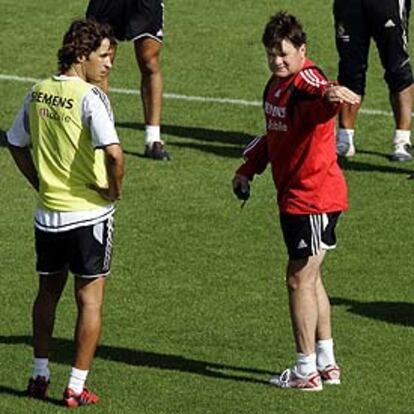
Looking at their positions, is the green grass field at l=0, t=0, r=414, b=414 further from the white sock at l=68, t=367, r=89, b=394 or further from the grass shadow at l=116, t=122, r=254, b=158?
the white sock at l=68, t=367, r=89, b=394

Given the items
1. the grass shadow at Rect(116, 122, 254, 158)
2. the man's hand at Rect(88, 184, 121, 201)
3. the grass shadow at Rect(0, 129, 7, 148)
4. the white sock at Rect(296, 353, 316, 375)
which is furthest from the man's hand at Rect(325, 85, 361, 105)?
the grass shadow at Rect(0, 129, 7, 148)

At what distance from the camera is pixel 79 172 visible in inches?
362

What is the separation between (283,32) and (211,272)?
2783 mm

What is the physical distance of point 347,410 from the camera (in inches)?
366

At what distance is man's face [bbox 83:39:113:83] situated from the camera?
9.17m

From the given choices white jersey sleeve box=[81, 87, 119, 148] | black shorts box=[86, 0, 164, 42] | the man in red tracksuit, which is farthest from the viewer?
black shorts box=[86, 0, 164, 42]

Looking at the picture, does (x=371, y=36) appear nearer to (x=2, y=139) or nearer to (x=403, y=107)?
(x=403, y=107)

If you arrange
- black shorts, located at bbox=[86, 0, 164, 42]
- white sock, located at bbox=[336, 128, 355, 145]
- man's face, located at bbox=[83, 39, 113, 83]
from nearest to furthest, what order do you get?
man's face, located at bbox=[83, 39, 113, 83]
black shorts, located at bbox=[86, 0, 164, 42]
white sock, located at bbox=[336, 128, 355, 145]

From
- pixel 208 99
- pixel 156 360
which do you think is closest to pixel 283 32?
pixel 156 360

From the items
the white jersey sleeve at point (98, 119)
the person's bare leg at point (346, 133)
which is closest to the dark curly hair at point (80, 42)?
the white jersey sleeve at point (98, 119)

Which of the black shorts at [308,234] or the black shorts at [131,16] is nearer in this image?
the black shorts at [308,234]

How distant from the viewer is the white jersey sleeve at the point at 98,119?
9031 millimetres

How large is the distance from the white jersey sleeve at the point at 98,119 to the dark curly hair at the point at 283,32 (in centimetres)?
95

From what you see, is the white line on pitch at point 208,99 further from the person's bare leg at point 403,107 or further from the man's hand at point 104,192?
the man's hand at point 104,192
